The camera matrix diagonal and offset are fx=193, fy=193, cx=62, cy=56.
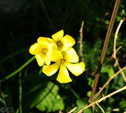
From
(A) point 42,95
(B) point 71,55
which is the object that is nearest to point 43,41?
(B) point 71,55

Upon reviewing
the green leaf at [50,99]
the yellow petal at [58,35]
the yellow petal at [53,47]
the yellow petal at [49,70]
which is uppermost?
the yellow petal at [58,35]

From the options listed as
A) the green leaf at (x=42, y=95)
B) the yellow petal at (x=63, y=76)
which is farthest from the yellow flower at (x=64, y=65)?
the green leaf at (x=42, y=95)

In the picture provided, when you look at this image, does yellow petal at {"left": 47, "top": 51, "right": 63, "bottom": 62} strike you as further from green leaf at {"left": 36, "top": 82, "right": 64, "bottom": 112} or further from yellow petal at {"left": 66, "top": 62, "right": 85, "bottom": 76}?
green leaf at {"left": 36, "top": 82, "right": 64, "bottom": 112}

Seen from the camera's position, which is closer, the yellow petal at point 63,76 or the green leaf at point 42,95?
the yellow petal at point 63,76

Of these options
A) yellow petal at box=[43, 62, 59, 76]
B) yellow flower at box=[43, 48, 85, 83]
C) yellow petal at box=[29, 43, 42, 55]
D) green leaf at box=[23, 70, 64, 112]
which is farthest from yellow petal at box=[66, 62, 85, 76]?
green leaf at box=[23, 70, 64, 112]

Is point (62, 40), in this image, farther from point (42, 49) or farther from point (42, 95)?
point (42, 95)

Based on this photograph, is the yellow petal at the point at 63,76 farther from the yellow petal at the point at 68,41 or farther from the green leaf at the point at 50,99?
the green leaf at the point at 50,99
